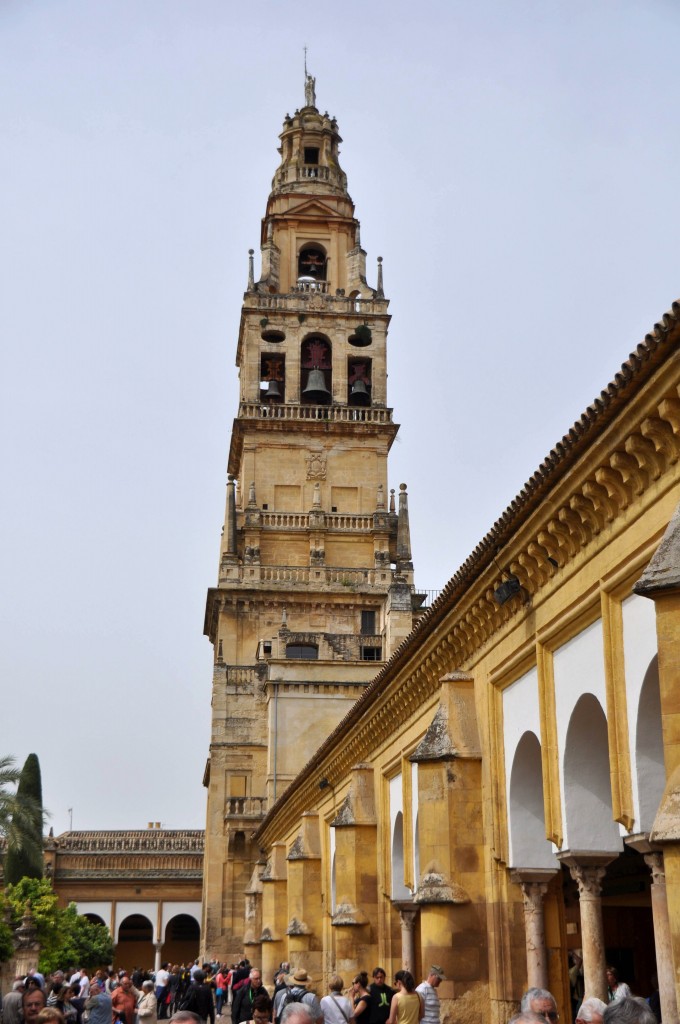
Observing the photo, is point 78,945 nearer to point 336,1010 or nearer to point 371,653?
point 371,653

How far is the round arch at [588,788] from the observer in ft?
43.5

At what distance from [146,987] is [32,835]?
24.6 m

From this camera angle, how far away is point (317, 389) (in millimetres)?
53906

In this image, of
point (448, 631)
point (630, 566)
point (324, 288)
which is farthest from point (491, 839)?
point (324, 288)

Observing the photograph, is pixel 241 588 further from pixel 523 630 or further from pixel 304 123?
pixel 523 630

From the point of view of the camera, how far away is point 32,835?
43250 millimetres

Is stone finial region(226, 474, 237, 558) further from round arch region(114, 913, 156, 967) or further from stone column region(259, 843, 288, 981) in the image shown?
round arch region(114, 913, 156, 967)

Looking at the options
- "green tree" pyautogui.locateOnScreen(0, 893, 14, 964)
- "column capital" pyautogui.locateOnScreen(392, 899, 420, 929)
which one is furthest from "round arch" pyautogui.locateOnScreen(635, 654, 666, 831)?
"green tree" pyautogui.locateOnScreen(0, 893, 14, 964)

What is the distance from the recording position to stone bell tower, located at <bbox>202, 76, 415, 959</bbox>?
46688mm

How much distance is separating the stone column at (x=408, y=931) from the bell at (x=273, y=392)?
3455 cm

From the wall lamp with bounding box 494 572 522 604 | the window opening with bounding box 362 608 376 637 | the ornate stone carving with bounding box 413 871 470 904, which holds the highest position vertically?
the window opening with bounding box 362 608 376 637

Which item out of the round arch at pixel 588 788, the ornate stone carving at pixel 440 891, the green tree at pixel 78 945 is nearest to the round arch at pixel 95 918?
the green tree at pixel 78 945

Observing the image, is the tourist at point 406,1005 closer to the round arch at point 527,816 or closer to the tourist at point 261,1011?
the round arch at point 527,816

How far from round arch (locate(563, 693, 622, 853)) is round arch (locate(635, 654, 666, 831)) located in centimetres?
191
